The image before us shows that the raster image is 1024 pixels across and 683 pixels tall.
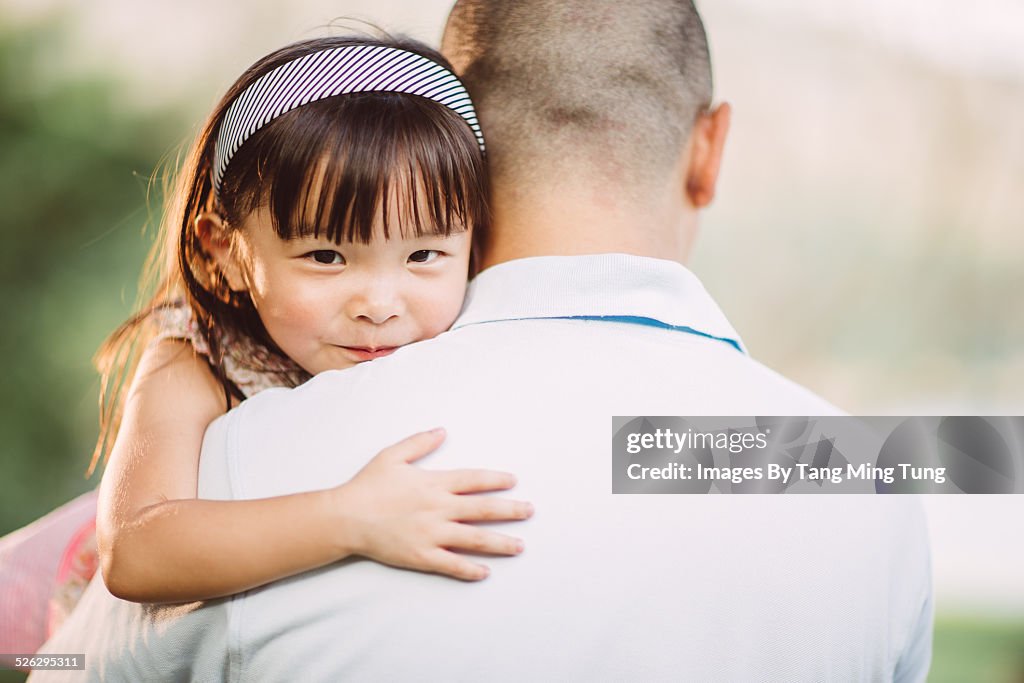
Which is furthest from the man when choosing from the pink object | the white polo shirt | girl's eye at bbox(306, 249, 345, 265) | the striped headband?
the pink object

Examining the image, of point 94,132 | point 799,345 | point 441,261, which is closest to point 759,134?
point 799,345

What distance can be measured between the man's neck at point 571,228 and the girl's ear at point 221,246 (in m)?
0.40

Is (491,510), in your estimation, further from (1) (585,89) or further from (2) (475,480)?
(1) (585,89)

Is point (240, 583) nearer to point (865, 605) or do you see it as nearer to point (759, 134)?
point (865, 605)

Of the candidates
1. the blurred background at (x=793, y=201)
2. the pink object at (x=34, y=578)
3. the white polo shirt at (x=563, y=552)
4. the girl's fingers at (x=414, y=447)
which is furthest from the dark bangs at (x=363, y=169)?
the blurred background at (x=793, y=201)

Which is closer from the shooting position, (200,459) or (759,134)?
(200,459)

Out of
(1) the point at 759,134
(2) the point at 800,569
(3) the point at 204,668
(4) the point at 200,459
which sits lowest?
(3) the point at 204,668

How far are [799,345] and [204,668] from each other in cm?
773

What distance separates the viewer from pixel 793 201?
335 inches

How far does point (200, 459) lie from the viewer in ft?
3.98

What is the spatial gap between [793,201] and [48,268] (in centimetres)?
604

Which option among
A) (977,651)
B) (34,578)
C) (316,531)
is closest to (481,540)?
(316,531)

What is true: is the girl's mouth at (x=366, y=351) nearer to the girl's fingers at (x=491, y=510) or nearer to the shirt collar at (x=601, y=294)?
the shirt collar at (x=601, y=294)

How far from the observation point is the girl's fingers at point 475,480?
1057 millimetres
